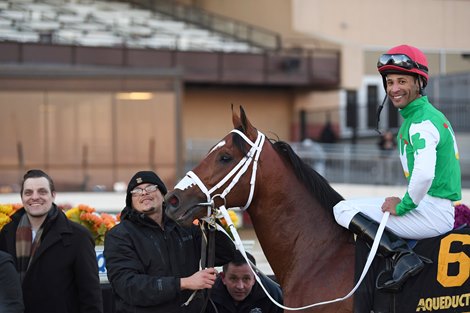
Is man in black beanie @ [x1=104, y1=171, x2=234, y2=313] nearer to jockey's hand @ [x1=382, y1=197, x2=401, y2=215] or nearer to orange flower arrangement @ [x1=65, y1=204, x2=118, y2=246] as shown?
jockey's hand @ [x1=382, y1=197, x2=401, y2=215]

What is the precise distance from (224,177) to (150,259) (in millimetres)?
644

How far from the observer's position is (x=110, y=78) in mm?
17812

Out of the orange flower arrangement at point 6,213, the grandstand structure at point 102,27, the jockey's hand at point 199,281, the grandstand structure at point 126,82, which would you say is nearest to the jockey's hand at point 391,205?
the jockey's hand at point 199,281

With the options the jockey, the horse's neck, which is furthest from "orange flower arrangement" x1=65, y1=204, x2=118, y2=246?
the jockey

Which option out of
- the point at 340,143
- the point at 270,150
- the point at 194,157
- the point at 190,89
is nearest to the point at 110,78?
the point at 194,157

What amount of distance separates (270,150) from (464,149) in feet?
49.3

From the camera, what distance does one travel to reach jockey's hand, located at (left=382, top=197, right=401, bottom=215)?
3.89 metres

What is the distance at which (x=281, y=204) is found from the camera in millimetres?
4230

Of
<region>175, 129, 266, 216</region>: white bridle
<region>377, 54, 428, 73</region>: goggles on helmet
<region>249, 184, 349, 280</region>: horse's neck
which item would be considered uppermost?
<region>377, 54, 428, 73</region>: goggles on helmet

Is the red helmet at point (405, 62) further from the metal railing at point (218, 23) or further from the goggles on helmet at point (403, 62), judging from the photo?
the metal railing at point (218, 23)

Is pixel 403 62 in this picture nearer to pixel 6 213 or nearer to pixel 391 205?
pixel 391 205

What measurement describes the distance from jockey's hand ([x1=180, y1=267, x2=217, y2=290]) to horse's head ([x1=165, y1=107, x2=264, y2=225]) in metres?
0.30

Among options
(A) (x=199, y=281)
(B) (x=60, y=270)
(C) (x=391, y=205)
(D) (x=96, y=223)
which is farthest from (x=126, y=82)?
(C) (x=391, y=205)

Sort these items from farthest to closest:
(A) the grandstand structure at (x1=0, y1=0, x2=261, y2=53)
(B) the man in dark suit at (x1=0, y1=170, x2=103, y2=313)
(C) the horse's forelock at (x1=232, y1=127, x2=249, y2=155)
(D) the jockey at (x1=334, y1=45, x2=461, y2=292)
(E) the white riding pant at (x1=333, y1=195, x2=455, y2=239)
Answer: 1. (A) the grandstand structure at (x1=0, y1=0, x2=261, y2=53)
2. (B) the man in dark suit at (x1=0, y1=170, x2=103, y2=313)
3. (C) the horse's forelock at (x1=232, y1=127, x2=249, y2=155)
4. (E) the white riding pant at (x1=333, y1=195, x2=455, y2=239)
5. (D) the jockey at (x1=334, y1=45, x2=461, y2=292)
